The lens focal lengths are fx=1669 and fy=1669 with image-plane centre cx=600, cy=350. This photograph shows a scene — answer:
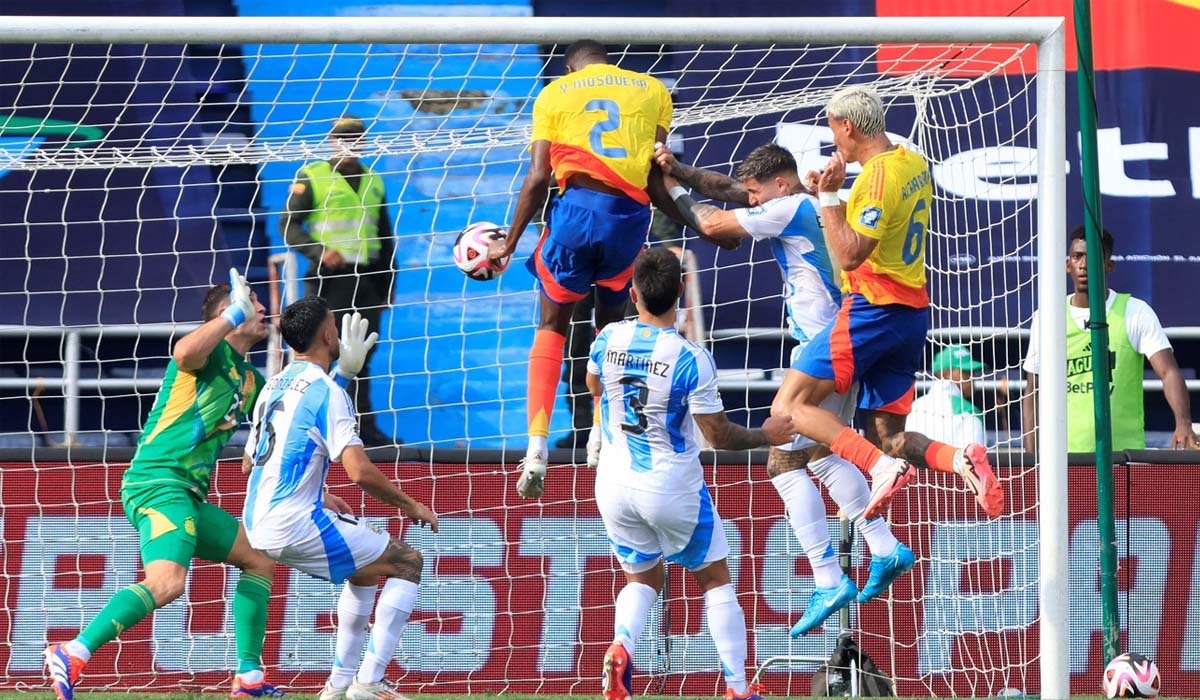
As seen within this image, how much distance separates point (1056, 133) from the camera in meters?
7.21

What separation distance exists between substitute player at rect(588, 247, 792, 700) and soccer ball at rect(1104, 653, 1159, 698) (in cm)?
187

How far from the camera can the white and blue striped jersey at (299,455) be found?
7.22 meters

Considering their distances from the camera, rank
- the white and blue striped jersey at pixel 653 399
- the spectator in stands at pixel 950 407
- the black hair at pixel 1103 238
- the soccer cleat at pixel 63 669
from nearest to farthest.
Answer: the white and blue striped jersey at pixel 653 399 → the soccer cleat at pixel 63 669 → the black hair at pixel 1103 238 → the spectator in stands at pixel 950 407

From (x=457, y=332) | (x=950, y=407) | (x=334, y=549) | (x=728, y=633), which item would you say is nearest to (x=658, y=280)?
(x=728, y=633)

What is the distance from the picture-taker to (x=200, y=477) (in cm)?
802

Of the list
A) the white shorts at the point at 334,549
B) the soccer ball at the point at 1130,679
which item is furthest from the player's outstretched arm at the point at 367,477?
the soccer ball at the point at 1130,679

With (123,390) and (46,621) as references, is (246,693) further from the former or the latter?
(123,390)

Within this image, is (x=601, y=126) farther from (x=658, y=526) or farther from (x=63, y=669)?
(x=63, y=669)

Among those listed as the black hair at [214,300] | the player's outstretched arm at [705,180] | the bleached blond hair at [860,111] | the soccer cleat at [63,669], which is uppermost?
the bleached blond hair at [860,111]

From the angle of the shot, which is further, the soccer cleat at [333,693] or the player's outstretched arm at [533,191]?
the player's outstretched arm at [533,191]

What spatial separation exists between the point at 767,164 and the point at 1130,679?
2.92m

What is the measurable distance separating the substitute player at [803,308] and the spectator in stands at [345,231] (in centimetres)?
266

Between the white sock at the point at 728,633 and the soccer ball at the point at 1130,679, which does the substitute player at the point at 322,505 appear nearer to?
the white sock at the point at 728,633

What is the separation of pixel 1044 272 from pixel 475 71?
528cm
